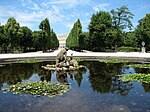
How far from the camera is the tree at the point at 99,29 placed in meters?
52.5

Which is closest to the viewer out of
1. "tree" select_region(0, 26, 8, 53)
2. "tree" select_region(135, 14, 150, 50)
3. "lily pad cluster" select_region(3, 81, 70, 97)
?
"lily pad cluster" select_region(3, 81, 70, 97)

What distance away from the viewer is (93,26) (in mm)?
53969

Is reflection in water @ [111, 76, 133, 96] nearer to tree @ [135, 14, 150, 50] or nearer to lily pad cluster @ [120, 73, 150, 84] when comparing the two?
lily pad cluster @ [120, 73, 150, 84]

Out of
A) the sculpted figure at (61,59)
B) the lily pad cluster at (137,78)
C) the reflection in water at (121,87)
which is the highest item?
the sculpted figure at (61,59)

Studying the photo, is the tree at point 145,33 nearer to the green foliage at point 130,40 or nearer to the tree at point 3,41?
the green foliage at point 130,40

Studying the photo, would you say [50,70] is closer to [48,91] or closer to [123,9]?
[48,91]

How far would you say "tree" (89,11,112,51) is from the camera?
5253cm

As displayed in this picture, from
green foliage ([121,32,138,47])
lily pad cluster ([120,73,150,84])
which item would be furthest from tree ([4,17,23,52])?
lily pad cluster ([120,73,150,84])

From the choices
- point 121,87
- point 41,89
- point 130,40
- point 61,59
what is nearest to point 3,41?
point 130,40

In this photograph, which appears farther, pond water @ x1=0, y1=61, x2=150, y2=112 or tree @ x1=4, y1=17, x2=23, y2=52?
tree @ x1=4, y1=17, x2=23, y2=52

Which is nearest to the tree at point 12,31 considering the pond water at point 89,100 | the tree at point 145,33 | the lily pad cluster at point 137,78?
the tree at point 145,33

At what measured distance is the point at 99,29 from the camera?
172ft

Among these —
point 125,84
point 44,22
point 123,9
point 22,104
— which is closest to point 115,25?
point 123,9

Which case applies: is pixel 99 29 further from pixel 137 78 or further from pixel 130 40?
pixel 137 78
